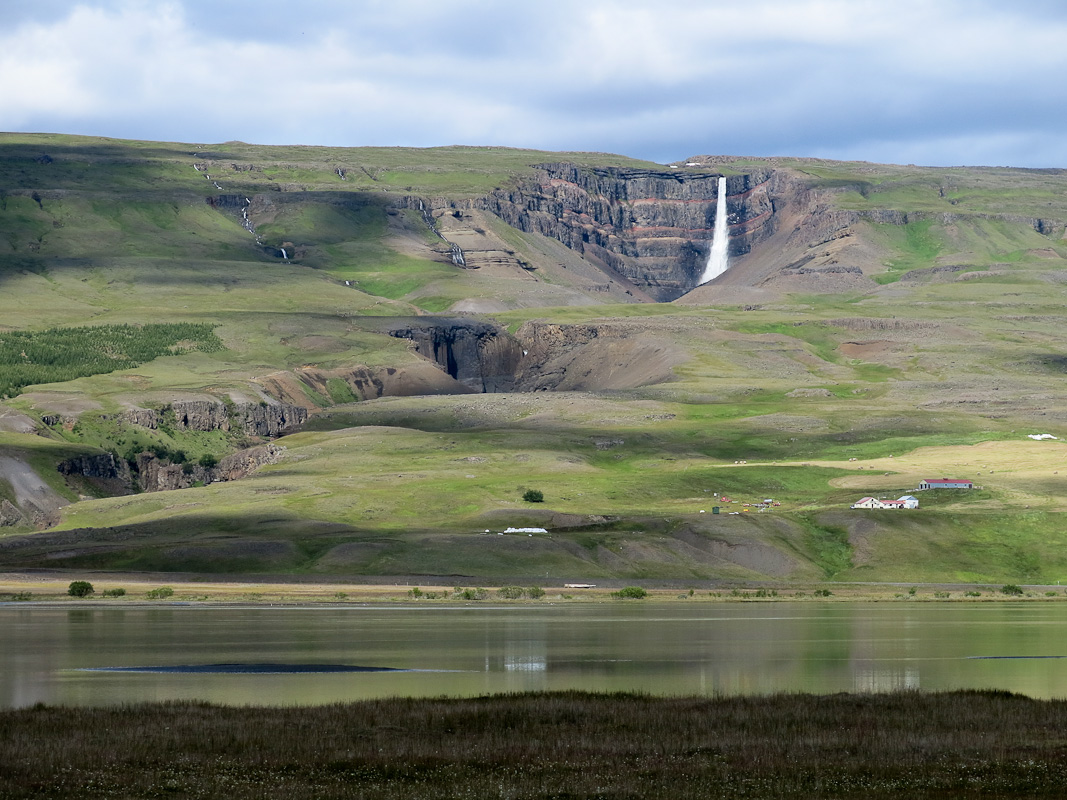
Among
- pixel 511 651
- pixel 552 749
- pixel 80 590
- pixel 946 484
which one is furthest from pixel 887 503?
pixel 552 749

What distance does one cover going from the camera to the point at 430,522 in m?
161

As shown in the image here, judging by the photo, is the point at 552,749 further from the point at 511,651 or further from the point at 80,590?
the point at 80,590

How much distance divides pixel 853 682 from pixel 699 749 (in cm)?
1794

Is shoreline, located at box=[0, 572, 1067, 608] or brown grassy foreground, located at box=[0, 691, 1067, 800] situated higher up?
brown grassy foreground, located at box=[0, 691, 1067, 800]

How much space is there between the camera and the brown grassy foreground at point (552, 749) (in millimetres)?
30609

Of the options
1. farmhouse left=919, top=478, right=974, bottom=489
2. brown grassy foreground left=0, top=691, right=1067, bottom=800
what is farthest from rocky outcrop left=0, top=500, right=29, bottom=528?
brown grassy foreground left=0, top=691, right=1067, bottom=800

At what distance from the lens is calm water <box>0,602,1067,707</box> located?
5009 centimetres

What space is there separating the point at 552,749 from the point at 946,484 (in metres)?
146

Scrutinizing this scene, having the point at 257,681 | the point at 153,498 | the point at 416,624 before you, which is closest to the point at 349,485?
the point at 153,498

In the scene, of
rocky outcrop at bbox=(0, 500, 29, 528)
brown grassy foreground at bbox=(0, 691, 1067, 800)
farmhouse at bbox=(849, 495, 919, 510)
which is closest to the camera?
brown grassy foreground at bbox=(0, 691, 1067, 800)

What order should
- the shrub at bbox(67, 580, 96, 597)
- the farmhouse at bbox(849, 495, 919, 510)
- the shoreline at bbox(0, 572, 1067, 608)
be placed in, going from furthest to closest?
the farmhouse at bbox(849, 495, 919, 510)
the shrub at bbox(67, 580, 96, 597)
the shoreline at bbox(0, 572, 1067, 608)

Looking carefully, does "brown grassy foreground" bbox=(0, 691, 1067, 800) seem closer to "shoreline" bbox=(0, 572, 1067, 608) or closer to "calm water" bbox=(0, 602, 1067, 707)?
"calm water" bbox=(0, 602, 1067, 707)

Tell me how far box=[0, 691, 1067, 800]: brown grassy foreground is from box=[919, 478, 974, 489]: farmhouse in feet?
428

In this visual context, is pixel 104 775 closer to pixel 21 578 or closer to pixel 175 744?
pixel 175 744
